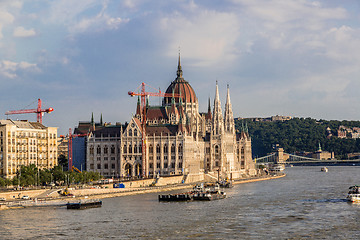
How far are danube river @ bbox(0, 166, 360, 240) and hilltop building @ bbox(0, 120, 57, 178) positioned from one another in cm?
3395

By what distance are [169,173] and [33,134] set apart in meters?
45.1

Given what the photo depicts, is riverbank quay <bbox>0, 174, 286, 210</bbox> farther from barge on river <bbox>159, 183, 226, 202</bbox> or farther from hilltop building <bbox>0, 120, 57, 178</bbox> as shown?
hilltop building <bbox>0, 120, 57, 178</bbox>

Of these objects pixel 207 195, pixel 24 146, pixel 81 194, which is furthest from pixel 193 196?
pixel 24 146

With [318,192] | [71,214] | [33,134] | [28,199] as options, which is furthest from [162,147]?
[71,214]

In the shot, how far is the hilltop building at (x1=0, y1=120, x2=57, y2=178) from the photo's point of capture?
156875mm

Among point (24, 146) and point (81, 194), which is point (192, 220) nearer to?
point (81, 194)

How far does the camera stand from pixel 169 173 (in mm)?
199000

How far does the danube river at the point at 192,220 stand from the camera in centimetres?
8912

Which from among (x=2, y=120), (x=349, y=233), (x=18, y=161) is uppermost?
(x=2, y=120)

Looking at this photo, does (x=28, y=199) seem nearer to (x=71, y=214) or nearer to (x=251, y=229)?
(x=71, y=214)

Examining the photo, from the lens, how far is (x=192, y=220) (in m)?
104

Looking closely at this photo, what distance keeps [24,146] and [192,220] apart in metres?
73.1

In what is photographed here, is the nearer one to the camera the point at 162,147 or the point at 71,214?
the point at 71,214

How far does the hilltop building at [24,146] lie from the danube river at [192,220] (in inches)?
1336
